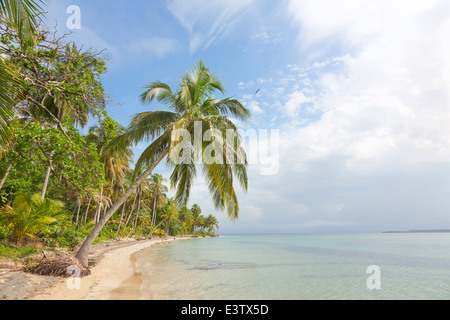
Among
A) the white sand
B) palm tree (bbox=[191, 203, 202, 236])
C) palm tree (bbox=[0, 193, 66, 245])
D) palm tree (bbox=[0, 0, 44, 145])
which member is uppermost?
palm tree (bbox=[0, 0, 44, 145])

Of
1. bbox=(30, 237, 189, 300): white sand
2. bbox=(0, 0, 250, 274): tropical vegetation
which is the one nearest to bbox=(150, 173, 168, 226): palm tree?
bbox=(0, 0, 250, 274): tropical vegetation

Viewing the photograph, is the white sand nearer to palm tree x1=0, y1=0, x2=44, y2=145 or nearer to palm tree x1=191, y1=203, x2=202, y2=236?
palm tree x1=0, y1=0, x2=44, y2=145

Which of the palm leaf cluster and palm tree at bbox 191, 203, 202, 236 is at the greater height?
the palm leaf cluster

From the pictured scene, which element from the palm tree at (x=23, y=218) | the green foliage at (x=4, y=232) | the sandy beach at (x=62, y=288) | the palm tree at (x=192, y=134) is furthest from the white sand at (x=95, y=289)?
the green foliage at (x=4, y=232)

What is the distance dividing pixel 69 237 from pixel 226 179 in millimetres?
9774

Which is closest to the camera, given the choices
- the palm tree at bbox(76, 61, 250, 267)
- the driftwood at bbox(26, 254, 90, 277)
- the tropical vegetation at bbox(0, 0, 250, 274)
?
the tropical vegetation at bbox(0, 0, 250, 274)

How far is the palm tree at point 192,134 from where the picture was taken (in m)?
9.24

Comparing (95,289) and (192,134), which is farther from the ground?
(192,134)

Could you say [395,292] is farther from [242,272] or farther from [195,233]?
[195,233]

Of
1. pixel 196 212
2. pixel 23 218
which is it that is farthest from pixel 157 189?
pixel 196 212

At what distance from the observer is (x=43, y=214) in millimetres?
10844

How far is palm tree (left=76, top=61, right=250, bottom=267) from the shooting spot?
30.3 ft

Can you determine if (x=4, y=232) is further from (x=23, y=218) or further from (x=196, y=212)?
(x=196, y=212)

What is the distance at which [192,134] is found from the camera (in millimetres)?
10367
